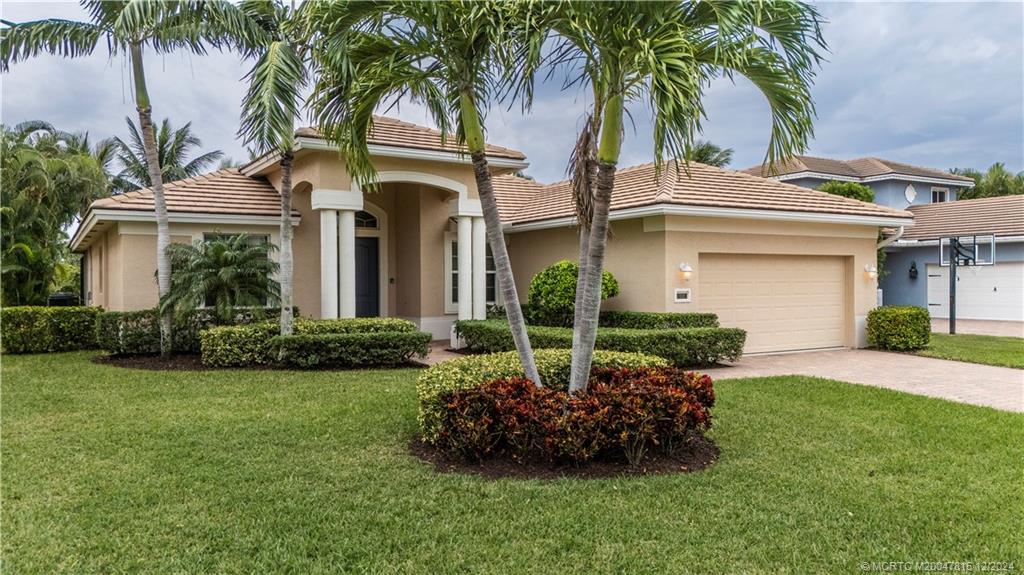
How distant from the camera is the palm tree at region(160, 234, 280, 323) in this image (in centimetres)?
1155

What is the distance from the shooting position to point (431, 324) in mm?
15586

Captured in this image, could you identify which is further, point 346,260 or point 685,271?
point 346,260

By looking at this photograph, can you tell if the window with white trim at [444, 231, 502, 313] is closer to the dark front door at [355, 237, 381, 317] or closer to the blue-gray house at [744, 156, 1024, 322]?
the dark front door at [355, 237, 381, 317]

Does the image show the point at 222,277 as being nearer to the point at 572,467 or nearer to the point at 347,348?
the point at 347,348

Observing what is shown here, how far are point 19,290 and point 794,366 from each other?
2141cm

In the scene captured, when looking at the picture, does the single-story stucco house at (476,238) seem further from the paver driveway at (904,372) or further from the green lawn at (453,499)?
the green lawn at (453,499)

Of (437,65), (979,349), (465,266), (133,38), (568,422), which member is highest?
(133,38)

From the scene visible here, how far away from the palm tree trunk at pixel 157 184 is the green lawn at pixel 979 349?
51.7ft

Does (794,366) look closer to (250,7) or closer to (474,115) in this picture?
(474,115)

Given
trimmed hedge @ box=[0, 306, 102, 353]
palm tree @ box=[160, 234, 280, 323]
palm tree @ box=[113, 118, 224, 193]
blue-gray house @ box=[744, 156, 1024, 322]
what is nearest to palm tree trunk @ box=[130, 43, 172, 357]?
palm tree @ box=[160, 234, 280, 323]

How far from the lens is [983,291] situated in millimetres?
23344

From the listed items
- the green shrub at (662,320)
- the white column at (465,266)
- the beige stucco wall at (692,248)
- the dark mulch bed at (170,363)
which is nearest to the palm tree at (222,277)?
the dark mulch bed at (170,363)

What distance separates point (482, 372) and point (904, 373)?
8.65 m

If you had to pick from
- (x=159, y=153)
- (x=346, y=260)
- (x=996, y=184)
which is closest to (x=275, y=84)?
(x=346, y=260)
